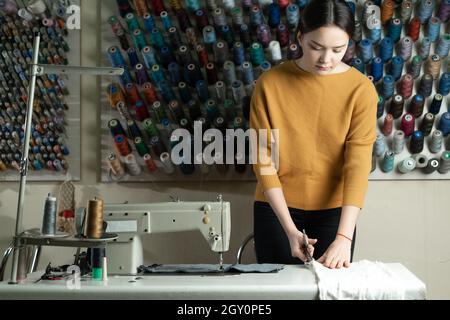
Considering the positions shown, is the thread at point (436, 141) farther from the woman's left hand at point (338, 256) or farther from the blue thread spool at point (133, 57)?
the blue thread spool at point (133, 57)

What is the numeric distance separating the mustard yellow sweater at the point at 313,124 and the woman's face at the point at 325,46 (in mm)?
128

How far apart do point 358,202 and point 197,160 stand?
3.59 feet

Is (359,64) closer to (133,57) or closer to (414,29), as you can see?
(414,29)

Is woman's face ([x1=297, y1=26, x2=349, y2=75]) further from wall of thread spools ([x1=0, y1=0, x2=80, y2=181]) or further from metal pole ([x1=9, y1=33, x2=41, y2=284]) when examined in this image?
wall of thread spools ([x1=0, y1=0, x2=80, y2=181])

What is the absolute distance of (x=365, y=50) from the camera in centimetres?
296

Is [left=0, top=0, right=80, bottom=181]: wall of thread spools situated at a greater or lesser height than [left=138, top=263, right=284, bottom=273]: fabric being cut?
greater

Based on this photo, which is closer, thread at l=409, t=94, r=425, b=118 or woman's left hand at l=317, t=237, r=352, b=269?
woman's left hand at l=317, t=237, r=352, b=269

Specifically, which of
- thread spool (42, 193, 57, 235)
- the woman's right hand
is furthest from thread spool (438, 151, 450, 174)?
thread spool (42, 193, 57, 235)

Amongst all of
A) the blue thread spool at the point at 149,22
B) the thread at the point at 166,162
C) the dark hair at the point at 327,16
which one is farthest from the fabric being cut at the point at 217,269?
the blue thread spool at the point at 149,22

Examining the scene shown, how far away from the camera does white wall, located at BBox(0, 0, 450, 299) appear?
3.10 meters

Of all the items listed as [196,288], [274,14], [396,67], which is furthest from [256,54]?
[196,288]

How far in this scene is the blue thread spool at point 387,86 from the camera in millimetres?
2965

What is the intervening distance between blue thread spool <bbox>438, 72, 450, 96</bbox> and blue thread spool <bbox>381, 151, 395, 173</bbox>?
0.37 metres
